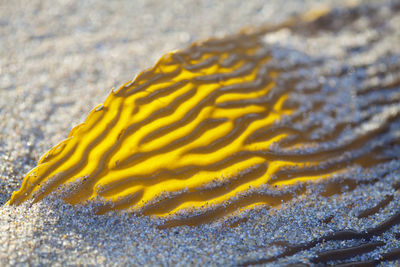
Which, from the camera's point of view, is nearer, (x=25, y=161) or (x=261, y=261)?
(x=261, y=261)

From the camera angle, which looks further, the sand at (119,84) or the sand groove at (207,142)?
the sand groove at (207,142)

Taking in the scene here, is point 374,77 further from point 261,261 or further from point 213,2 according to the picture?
point 261,261

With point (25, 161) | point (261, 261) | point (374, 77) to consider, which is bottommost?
point (261, 261)

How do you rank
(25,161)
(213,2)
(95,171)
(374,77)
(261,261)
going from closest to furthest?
(261,261), (95,171), (25,161), (374,77), (213,2)

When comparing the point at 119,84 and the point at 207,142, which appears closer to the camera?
the point at 207,142

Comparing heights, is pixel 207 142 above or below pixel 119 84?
below

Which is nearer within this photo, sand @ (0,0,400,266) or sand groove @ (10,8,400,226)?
sand @ (0,0,400,266)

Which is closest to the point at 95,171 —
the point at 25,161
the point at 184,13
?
the point at 25,161

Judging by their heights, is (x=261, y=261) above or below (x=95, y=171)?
below
